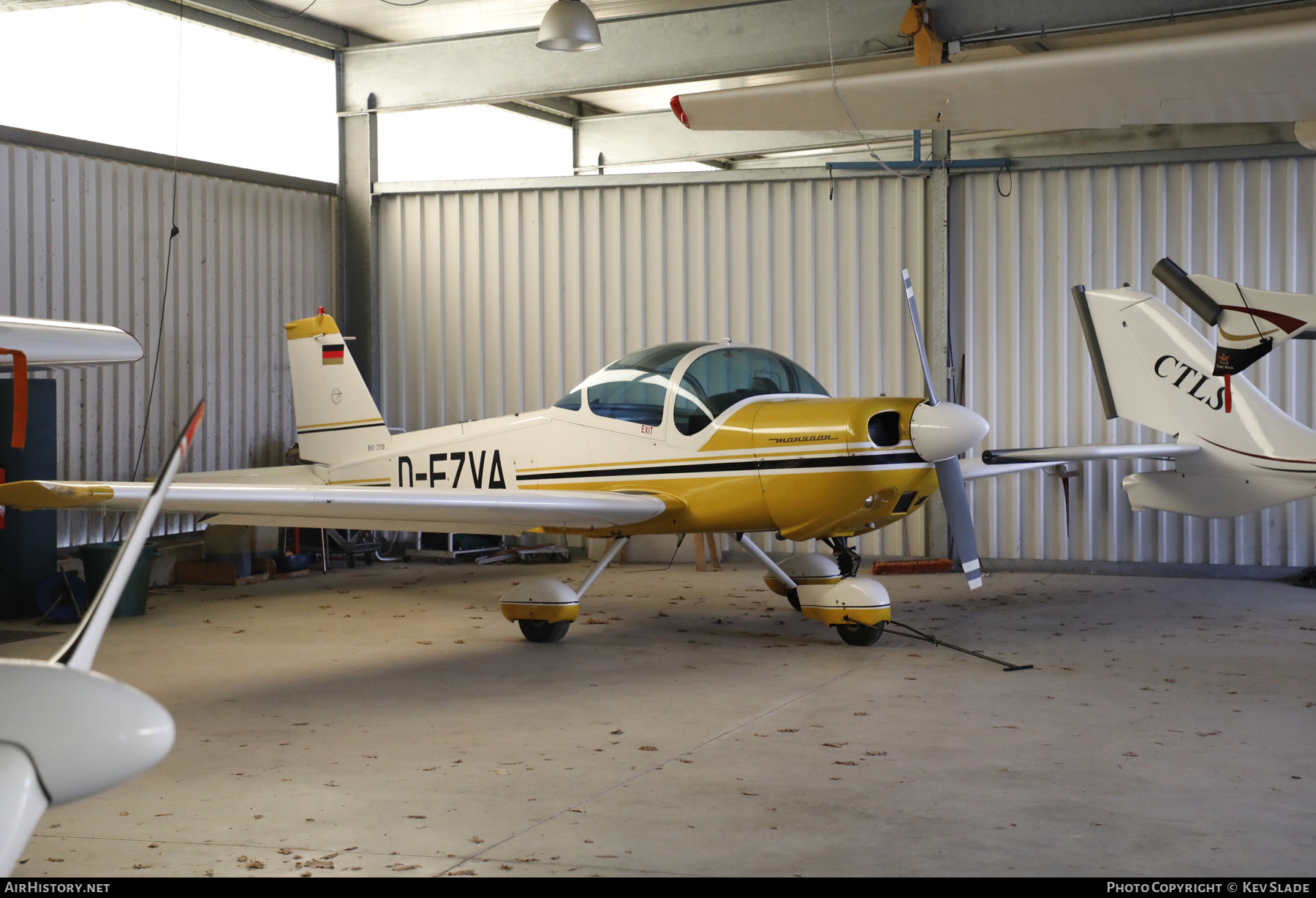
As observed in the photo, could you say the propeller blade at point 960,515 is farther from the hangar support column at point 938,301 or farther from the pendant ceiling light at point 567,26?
the pendant ceiling light at point 567,26

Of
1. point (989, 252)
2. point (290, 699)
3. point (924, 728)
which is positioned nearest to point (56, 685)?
point (924, 728)

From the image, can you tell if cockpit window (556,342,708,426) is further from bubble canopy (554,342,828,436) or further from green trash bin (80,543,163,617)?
green trash bin (80,543,163,617)

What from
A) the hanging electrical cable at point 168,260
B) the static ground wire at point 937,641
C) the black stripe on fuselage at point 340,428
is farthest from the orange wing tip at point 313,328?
the static ground wire at point 937,641

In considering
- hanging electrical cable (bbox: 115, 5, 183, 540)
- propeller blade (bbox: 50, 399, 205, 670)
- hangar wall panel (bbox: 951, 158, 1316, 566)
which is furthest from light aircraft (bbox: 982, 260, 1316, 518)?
hanging electrical cable (bbox: 115, 5, 183, 540)

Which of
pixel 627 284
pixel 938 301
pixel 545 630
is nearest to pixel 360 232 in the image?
pixel 627 284

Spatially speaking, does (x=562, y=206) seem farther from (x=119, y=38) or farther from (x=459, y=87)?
(x=119, y=38)

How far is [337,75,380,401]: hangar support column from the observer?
1165 cm

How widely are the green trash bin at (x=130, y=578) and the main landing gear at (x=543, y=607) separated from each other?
264cm

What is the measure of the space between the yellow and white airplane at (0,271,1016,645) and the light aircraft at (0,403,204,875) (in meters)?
3.77

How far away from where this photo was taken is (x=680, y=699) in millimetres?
5090

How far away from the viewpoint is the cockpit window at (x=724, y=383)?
645 cm

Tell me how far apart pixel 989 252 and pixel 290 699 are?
279 inches

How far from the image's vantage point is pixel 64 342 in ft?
13.6

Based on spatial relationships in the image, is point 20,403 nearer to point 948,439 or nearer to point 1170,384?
point 948,439
